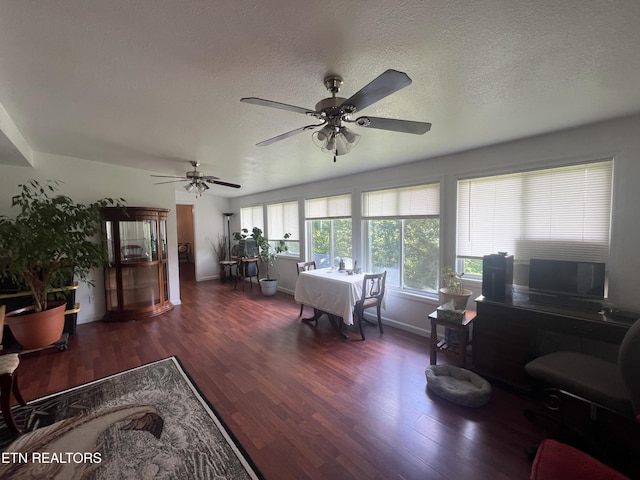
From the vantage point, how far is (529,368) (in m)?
1.81

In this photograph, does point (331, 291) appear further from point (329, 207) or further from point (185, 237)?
point (185, 237)

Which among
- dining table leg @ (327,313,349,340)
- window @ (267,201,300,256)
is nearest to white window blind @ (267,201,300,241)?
window @ (267,201,300,256)

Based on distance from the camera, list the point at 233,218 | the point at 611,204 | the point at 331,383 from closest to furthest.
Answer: the point at 611,204, the point at 331,383, the point at 233,218

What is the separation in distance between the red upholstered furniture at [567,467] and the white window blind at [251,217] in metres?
6.13

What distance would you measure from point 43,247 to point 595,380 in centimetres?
486

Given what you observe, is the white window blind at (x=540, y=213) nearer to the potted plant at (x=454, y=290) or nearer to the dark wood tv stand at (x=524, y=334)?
the potted plant at (x=454, y=290)

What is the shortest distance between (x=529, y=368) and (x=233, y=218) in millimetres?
7207

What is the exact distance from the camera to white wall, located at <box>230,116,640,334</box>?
213 cm

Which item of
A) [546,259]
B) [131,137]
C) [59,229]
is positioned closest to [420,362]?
[546,259]

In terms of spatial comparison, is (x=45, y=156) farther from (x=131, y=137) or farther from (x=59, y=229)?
(x=131, y=137)

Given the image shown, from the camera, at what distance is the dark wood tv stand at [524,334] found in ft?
6.42

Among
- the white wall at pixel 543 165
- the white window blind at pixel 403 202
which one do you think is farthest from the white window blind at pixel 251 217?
the white window blind at pixel 403 202

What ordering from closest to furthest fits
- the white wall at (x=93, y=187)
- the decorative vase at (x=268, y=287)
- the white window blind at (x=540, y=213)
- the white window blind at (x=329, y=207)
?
the white window blind at (x=540, y=213) < the white wall at (x=93, y=187) < the white window blind at (x=329, y=207) < the decorative vase at (x=268, y=287)

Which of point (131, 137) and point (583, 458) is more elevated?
point (131, 137)
